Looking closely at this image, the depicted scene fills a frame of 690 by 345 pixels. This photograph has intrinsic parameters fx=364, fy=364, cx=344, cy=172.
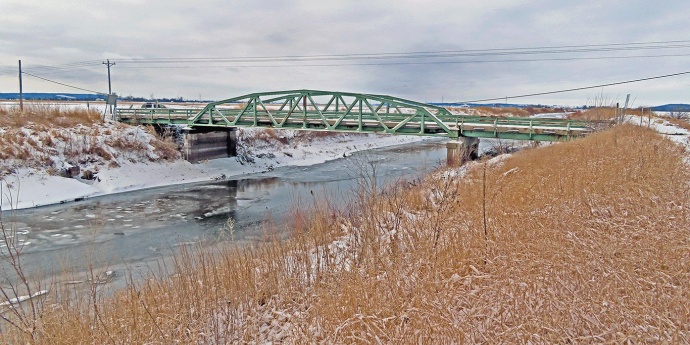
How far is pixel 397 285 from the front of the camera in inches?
174

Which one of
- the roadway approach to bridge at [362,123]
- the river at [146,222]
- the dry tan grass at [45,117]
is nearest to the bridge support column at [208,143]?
the roadway approach to bridge at [362,123]

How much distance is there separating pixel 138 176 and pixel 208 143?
777cm

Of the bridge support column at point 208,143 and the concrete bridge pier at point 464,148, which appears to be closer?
the concrete bridge pier at point 464,148

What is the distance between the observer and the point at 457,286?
14.5 feet

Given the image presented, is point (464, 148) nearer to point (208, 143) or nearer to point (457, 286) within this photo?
point (457, 286)

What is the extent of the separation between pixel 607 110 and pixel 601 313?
25.2m

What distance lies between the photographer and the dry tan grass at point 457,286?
131 inches

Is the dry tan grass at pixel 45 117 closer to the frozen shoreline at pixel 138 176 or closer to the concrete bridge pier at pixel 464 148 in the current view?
the frozen shoreline at pixel 138 176

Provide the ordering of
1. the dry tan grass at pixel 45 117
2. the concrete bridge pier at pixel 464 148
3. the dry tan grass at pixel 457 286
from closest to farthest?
the dry tan grass at pixel 457 286, the concrete bridge pier at pixel 464 148, the dry tan grass at pixel 45 117

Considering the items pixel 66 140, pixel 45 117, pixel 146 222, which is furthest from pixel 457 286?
pixel 45 117

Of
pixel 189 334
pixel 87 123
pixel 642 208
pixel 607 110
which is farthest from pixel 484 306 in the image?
pixel 87 123

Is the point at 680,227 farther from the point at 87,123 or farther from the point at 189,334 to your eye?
the point at 87,123

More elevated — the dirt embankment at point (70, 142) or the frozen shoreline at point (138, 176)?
the dirt embankment at point (70, 142)

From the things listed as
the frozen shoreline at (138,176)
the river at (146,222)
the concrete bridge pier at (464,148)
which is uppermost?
the concrete bridge pier at (464,148)
